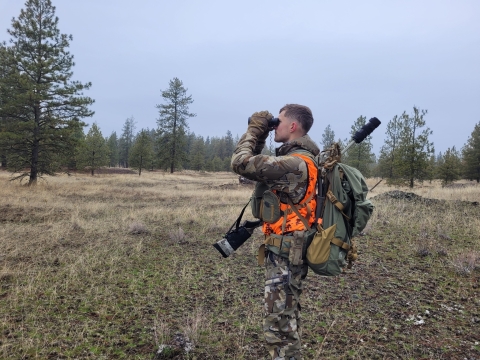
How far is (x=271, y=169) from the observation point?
2396 millimetres

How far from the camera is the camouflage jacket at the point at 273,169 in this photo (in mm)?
2402

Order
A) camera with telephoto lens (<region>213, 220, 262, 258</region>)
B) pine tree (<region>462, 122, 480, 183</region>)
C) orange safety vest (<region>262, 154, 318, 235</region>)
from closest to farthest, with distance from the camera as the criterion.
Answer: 1. orange safety vest (<region>262, 154, 318, 235</region>)
2. camera with telephoto lens (<region>213, 220, 262, 258</region>)
3. pine tree (<region>462, 122, 480, 183</region>)

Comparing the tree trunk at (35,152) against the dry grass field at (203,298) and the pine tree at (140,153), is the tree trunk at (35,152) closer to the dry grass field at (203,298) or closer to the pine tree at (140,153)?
the dry grass field at (203,298)

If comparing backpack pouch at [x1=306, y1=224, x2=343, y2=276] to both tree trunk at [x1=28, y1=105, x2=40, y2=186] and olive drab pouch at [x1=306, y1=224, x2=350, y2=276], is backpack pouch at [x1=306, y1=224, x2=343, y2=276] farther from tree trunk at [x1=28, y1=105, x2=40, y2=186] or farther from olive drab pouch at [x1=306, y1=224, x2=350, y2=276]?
tree trunk at [x1=28, y1=105, x2=40, y2=186]

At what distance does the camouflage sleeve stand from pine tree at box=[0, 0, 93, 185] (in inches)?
789

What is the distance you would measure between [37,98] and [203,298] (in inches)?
750

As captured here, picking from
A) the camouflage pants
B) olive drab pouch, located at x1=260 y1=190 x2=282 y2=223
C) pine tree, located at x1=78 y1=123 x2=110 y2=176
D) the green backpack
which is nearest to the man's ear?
the green backpack

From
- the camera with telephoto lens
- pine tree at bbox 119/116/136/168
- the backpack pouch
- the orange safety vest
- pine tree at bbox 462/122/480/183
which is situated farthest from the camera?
pine tree at bbox 119/116/136/168

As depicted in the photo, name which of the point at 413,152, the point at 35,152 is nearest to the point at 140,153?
the point at 35,152

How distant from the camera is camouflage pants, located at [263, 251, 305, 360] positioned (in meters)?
2.46

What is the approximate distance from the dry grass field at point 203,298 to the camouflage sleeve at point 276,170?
193 cm

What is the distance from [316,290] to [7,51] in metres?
22.8

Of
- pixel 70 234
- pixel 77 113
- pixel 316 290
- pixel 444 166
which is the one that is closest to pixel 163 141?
pixel 77 113

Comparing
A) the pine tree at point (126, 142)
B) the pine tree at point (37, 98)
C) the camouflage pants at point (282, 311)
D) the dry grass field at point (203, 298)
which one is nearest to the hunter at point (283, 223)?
the camouflage pants at point (282, 311)
